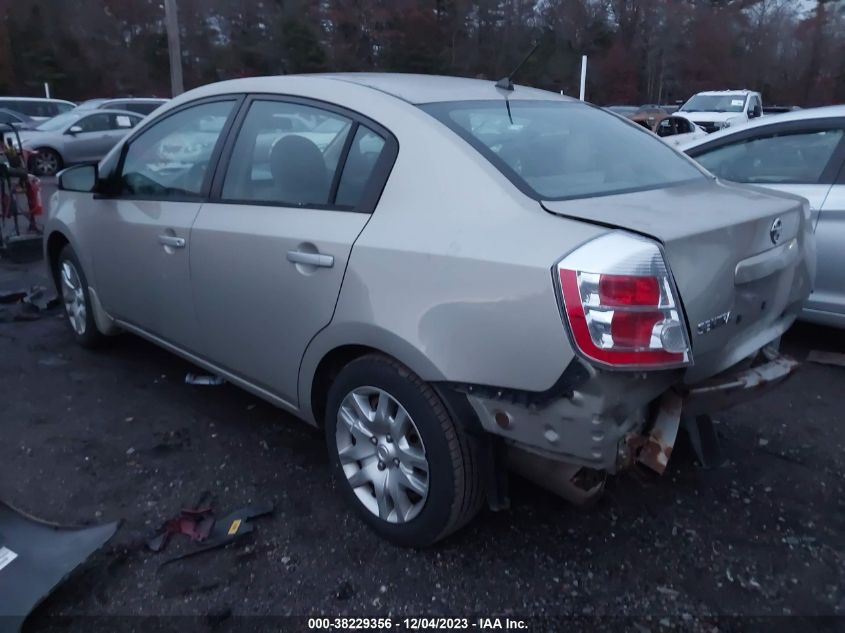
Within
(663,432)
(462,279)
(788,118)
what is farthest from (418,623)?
(788,118)

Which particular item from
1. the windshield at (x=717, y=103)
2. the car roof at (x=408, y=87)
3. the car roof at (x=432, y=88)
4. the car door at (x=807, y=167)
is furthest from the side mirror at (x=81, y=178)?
the windshield at (x=717, y=103)

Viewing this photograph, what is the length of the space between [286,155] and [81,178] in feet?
5.78

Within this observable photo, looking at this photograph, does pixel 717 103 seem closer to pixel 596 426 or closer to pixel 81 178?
pixel 81 178

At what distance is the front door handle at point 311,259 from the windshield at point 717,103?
19.2 m

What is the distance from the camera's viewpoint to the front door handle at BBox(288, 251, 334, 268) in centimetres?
279

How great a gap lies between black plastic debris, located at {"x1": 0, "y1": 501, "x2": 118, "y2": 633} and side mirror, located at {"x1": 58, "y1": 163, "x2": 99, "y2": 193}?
2037mm

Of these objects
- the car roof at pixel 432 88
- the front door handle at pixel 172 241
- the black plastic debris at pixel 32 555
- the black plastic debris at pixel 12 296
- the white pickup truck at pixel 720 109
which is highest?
the white pickup truck at pixel 720 109

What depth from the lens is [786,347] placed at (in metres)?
5.04

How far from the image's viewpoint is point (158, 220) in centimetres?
371

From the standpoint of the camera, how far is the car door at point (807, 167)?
177 inches

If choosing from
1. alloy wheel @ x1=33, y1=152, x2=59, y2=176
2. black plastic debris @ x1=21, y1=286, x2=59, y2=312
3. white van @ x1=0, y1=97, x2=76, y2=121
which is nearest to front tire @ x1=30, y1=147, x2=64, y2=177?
alloy wheel @ x1=33, y1=152, x2=59, y2=176

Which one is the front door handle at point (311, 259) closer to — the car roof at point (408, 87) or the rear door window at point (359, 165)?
the rear door window at point (359, 165)

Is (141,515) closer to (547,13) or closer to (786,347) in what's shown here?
(786,347)

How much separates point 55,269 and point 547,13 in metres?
49.1
